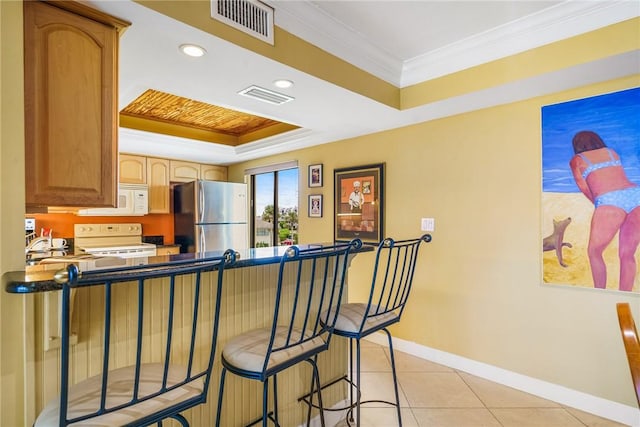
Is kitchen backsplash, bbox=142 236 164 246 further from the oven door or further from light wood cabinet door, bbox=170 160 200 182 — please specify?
light wood cabinet door, bbox=170 160 200 182

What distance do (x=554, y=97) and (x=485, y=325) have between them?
182 cm

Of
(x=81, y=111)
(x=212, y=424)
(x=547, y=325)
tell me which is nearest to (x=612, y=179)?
(x=547, y=325)

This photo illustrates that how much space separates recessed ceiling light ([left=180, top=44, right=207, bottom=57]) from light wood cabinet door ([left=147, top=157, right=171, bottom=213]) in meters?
3.27

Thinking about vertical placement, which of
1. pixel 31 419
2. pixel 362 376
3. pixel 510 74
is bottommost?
pixel 362 376

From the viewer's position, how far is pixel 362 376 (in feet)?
8.75

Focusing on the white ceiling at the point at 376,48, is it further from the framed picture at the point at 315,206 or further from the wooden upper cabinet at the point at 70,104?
the framed picture at the point at 315,206

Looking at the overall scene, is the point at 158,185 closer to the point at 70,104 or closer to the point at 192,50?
the point at 192,50

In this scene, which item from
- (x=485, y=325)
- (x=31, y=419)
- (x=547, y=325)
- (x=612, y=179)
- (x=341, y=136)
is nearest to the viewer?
(x=31, y=419)

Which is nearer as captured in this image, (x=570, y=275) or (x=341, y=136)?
(x=570, y=275)

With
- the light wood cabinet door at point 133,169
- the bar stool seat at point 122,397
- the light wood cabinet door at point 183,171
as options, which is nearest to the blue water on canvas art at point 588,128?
the bar stool seat at point 122,397

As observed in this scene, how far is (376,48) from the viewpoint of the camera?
234 cm

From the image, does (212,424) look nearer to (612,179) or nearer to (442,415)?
(442,415)

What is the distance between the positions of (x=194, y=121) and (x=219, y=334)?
10.3ft

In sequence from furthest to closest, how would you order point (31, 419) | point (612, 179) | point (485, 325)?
1. point (485, 325)
2. point (612, 179)
3. point (31, 419)
